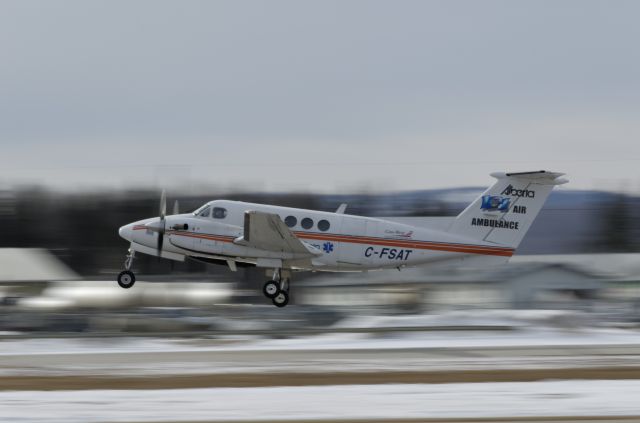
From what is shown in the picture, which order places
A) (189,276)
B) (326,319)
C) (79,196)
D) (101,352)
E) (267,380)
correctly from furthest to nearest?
1. (79,196)
2. (189,276)
3. (326,319)
4. (101,352)
5. (267,380)

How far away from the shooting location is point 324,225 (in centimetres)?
3384

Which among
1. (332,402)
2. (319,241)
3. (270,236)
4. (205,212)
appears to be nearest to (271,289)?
(270,236)

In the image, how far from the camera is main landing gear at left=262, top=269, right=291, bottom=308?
33906mm

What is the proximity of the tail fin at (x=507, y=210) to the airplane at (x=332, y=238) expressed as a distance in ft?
0.12

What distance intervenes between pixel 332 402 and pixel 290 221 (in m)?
14.1

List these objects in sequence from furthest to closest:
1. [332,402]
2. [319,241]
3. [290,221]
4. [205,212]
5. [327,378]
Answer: [205,212] → [319,241] → [290,221] → [327,378] → [332,402]

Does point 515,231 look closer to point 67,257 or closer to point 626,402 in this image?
point 626,402

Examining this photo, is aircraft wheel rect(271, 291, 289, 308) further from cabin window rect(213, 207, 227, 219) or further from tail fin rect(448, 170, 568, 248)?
tail fin rect(448, 170, 568, 248)

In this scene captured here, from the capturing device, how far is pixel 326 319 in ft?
127

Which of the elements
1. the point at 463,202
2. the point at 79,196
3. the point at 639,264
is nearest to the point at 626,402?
the point at 639,264

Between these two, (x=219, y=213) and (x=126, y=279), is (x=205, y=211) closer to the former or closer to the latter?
(x=219, y=213)

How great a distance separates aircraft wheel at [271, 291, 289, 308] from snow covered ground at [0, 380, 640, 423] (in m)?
11.6

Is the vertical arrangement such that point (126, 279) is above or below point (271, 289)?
below

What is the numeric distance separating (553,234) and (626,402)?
58.8 metres
